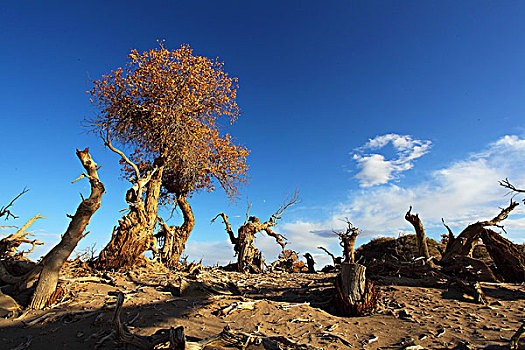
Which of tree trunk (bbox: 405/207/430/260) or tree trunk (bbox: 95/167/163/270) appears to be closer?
tree trunk (bbox: 95/167/163/270)

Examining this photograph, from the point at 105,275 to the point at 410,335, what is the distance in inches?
360

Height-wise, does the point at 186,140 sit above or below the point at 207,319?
above

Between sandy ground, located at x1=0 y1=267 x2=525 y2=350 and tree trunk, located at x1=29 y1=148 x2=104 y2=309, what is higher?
tree trunk, located at x1=29 y1=148 x2=104 y2=309

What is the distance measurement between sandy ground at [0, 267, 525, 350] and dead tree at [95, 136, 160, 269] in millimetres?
2466

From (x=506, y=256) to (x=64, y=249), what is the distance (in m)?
14.2

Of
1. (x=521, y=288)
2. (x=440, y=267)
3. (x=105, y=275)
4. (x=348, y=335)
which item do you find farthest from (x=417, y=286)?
(x=105, y=275)

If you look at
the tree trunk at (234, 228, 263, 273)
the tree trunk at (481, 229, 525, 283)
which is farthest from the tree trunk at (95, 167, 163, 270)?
the tree trunk at (481, 229, 525, 283)

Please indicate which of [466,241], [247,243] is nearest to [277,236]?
[247,243]

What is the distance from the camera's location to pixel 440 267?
9.73 meters

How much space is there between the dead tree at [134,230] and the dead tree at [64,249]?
3237 millimetres

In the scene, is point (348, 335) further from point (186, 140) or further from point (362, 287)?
point (186, 140)

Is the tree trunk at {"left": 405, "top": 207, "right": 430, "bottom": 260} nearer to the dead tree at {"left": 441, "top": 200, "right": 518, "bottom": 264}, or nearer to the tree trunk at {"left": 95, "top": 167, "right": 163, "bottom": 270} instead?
the dead tree at {"left": 441, "top": 200, "right": 518, "bottom": 264}

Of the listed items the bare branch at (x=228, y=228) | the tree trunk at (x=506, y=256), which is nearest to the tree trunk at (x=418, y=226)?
the tree trunk at (x=506, y=256)

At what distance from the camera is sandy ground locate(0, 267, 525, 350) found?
5.27 m
